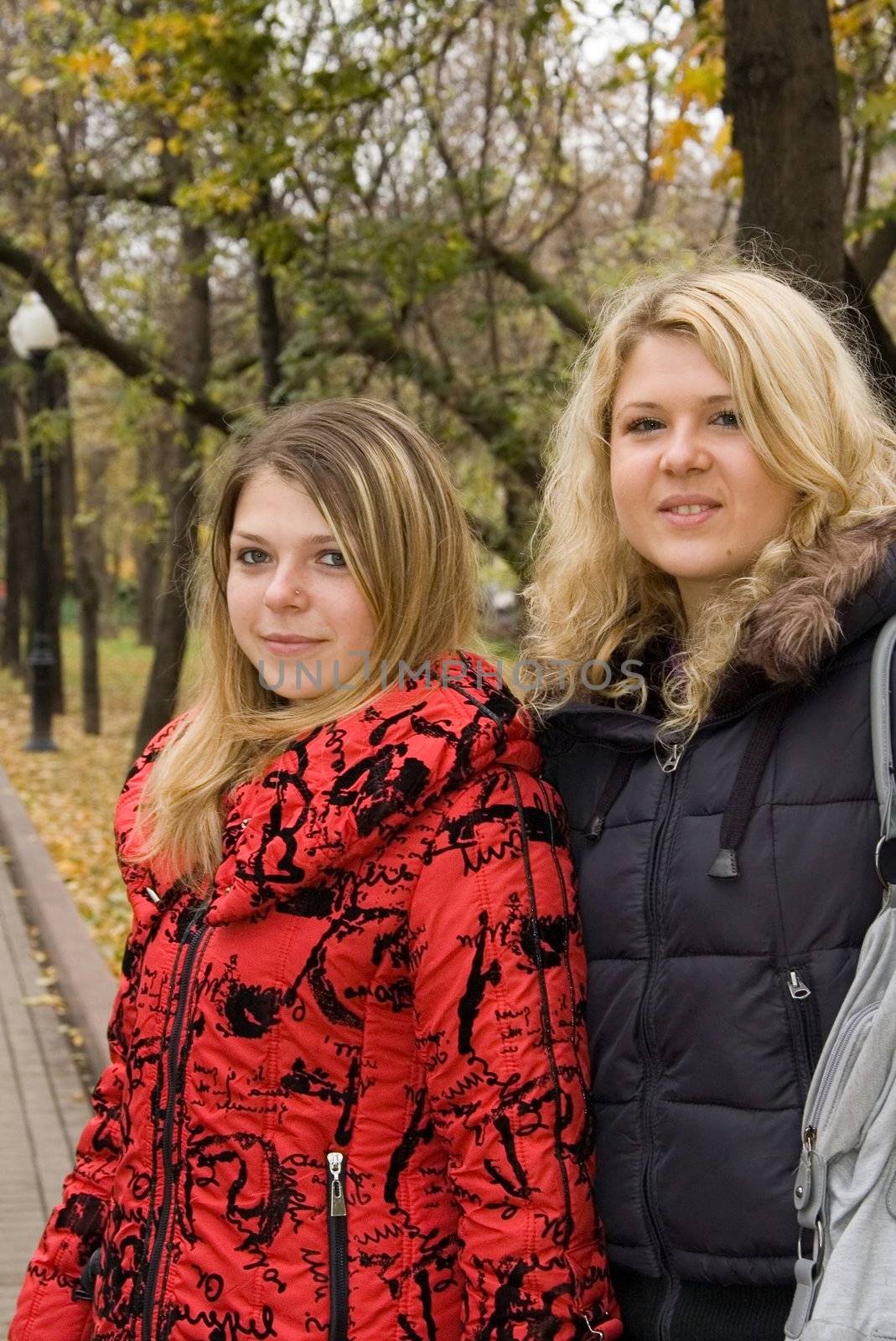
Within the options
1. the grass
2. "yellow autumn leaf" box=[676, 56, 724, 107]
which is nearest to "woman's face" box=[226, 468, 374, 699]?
"yellow autumn leaf" box=[676, 56, 724, 107]

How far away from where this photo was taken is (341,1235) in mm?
1890

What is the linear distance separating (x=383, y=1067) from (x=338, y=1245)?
0.74ft

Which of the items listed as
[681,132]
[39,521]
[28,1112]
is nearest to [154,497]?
[39,521]

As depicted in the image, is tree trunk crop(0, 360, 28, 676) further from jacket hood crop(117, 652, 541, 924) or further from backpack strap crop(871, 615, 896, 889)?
backpack strap crop(871, 615, 896, 889)

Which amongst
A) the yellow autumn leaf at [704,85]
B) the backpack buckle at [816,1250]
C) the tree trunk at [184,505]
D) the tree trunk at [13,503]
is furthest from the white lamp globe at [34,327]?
the backpack buckle at [816,1250]

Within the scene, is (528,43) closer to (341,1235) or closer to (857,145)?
(857,145)

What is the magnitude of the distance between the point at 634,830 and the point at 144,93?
789cm

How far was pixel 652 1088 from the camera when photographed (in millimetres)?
1845

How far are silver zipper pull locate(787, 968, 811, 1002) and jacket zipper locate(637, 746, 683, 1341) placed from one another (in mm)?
187

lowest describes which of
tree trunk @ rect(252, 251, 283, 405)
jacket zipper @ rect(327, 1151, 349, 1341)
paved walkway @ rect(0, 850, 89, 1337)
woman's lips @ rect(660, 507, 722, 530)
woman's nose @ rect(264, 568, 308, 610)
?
paved walkway @ rect(0, 850, 89, 1337)

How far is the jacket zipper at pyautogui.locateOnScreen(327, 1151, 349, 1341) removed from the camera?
6.15ft

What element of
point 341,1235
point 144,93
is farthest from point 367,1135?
point 144,93

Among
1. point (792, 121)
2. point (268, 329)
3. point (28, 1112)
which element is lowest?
point (28, 1112)

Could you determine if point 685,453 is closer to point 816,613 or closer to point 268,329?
point 816,613
